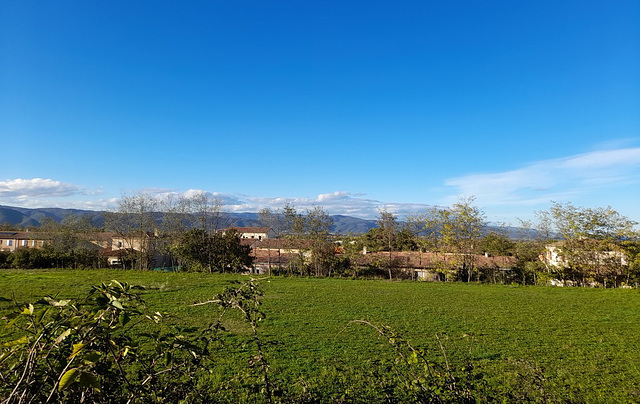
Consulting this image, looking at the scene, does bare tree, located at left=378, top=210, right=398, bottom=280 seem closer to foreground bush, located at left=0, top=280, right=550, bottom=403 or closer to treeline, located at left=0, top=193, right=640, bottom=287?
treeline, located at left=0, top=193, right=640, bottom=287

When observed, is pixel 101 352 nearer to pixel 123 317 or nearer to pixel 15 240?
pixel 123 317

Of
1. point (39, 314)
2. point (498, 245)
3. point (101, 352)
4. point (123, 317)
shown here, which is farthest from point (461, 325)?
point (498, 245)

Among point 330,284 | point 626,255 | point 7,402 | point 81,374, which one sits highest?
point 81,374

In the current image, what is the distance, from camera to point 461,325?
35.4ft

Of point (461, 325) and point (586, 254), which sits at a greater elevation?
point (586, 254)

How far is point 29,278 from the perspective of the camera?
1912cm

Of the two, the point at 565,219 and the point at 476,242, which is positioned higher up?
the point at 565,219

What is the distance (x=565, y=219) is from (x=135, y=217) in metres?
32.7

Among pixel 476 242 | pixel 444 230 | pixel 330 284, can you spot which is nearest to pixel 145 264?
pixel 330 284

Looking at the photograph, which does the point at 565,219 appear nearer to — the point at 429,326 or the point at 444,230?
the point at 444,230

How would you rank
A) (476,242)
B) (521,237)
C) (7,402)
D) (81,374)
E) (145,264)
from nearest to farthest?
(81,374), (7,402), (476,242), (521,237), (145,264)

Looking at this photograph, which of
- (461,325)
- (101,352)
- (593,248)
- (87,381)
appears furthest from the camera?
(593,248)

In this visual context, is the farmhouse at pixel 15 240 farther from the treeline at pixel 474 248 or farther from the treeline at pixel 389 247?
the treeline at pixel 474 248

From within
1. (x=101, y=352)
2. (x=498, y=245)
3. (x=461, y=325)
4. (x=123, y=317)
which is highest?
(x=123, y=317)
